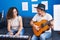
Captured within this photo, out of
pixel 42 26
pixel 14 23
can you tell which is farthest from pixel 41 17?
pixel 14 23

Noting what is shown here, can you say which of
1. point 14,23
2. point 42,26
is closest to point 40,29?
point 42,26

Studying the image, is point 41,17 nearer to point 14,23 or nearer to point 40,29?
point 40,29

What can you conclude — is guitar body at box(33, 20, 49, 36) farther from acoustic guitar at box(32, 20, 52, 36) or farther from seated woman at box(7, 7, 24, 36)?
seated woman at box(7, 7, 24, 36)

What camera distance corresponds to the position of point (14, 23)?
1559mm

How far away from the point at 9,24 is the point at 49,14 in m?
0.43

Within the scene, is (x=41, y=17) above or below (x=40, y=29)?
above

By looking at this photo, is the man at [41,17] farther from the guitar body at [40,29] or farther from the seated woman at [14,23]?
the seated woman at [14,23]

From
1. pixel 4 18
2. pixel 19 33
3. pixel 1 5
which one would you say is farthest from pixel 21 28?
pixel 1 5

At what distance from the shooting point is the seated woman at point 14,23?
1528 millimetres

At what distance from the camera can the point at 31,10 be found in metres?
1.50

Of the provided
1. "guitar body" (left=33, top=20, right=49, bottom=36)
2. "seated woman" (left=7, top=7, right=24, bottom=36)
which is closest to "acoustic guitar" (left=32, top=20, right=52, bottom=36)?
"guitar body" (left=33, top=20, right=49, bottom=36)

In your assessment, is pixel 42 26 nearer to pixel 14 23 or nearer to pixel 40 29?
pixel 40 29

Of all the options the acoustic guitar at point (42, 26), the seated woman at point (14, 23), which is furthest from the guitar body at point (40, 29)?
the seated woman at point (14, 23)

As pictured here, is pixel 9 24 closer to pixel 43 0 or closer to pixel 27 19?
pixel 27 19
